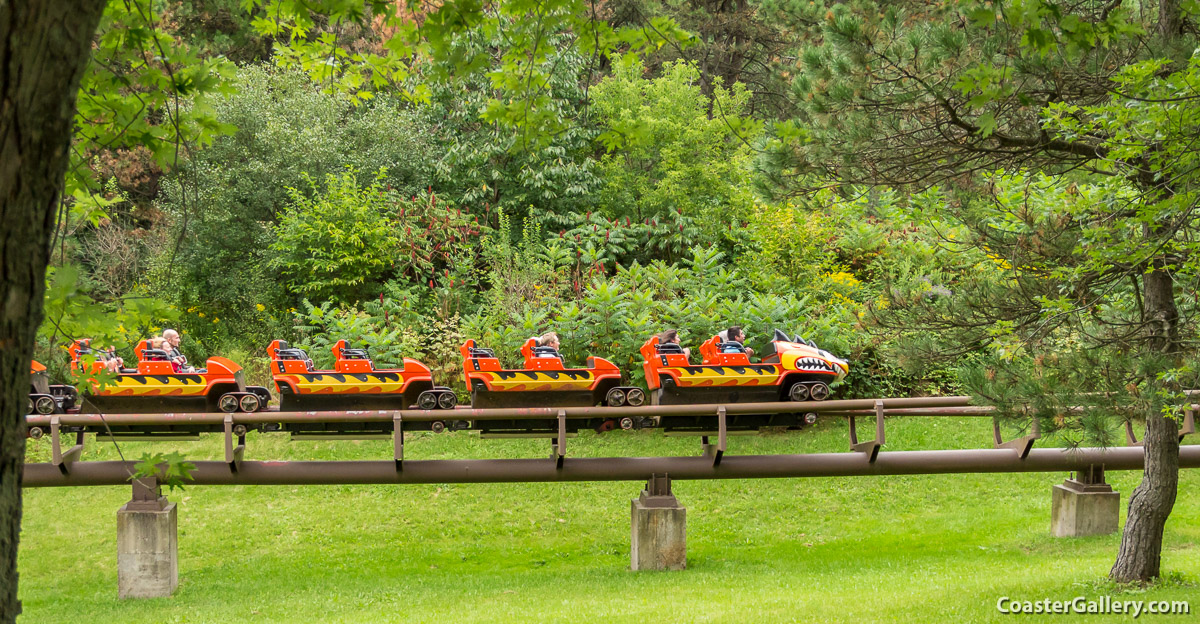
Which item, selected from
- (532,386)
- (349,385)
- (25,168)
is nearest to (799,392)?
(532,386)

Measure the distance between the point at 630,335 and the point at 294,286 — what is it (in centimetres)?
790

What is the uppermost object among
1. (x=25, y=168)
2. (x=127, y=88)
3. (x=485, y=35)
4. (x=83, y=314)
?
(x=485, y=35)

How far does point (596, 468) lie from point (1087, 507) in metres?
6.61

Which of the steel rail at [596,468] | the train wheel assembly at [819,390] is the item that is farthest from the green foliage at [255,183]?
the train wheel assembly at [819,390]

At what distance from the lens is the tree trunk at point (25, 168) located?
5.95 ft

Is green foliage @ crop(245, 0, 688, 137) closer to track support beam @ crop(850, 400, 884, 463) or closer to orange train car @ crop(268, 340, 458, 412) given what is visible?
track support beam @ crop(850, 400, 884, 463)

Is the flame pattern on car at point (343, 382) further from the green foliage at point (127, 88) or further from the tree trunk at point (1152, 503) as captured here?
the tree trunk at point (1152, 503)

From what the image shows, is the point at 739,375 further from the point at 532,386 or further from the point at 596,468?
the point at 532,386

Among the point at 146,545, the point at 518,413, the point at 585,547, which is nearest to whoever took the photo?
the point at 146,545

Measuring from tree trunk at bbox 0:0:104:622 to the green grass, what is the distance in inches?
271

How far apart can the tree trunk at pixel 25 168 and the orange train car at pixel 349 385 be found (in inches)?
398

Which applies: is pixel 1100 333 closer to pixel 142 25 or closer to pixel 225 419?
pixel 142 25

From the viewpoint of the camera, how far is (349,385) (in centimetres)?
1198

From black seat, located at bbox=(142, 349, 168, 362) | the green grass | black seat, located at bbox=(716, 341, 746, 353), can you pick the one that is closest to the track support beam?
the green grass
